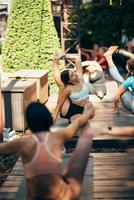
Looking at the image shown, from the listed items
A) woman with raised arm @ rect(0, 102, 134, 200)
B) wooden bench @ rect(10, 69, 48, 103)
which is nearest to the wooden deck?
woman with raised arm @ rect(0, 102, 134, 200)

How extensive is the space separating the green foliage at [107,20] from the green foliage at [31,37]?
7914 mm

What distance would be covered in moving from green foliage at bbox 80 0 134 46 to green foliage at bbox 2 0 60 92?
312 inches

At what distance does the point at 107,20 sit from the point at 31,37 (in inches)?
338

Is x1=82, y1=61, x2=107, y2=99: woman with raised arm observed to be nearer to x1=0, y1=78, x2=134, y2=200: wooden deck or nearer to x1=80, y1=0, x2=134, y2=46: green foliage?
x1=0, y1=78, x2=134, y2=200: wooden deck

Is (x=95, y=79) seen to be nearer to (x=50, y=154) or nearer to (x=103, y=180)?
(x=103, y=180)

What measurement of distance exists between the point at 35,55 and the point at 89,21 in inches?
364

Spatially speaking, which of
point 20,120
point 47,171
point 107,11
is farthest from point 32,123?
point 107,11

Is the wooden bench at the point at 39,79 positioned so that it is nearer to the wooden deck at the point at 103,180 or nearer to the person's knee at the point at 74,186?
the wooden deck at the point at 103,180

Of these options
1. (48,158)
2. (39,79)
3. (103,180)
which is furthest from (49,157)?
(39,79)

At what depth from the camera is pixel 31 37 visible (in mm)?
17234

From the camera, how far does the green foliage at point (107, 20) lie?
79.4ft

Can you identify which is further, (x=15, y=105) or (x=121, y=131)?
(x=15, y=105)

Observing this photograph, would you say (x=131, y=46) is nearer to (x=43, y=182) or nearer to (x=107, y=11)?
(x=107, y=11)

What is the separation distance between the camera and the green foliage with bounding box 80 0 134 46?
952 inches
